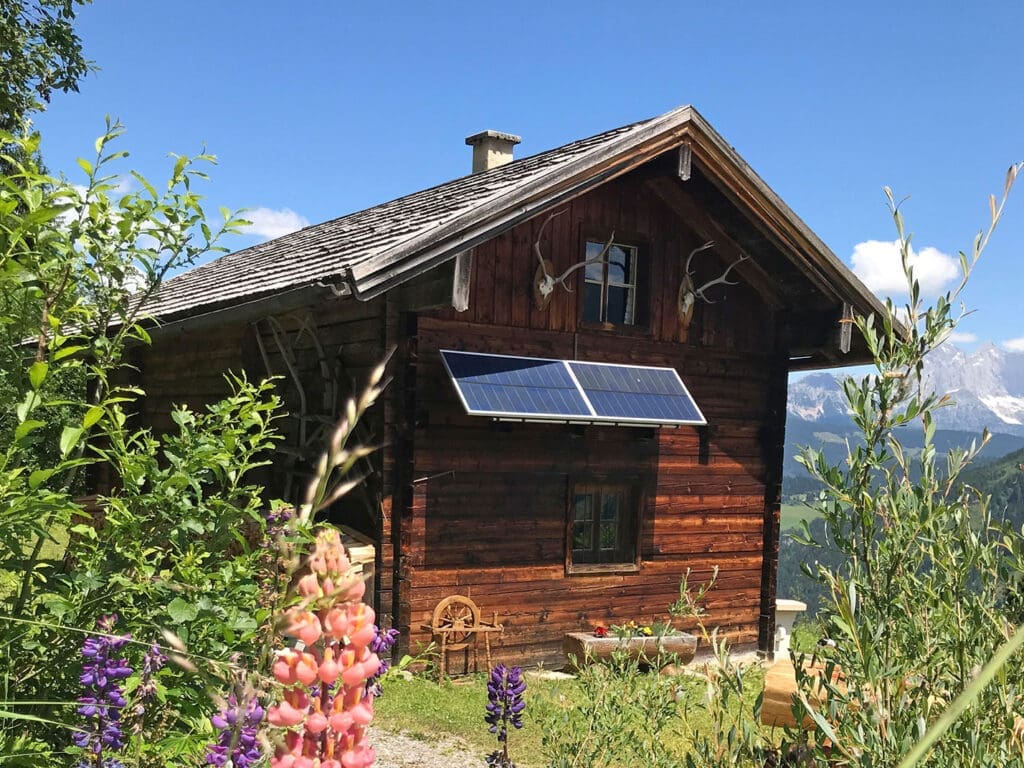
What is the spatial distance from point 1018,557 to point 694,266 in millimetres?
9380

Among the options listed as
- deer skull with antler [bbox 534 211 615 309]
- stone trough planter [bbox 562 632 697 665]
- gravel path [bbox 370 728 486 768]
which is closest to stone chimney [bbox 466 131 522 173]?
deer skull with antler [bbox 534 211 615 309]

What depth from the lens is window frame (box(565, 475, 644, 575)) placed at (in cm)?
1035

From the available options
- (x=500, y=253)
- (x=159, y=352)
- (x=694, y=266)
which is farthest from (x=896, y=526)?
(x=159, y=352)

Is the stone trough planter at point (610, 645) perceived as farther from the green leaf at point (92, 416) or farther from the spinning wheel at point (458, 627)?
the green leaf at point (92, 416)

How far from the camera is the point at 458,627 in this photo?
30.7ft

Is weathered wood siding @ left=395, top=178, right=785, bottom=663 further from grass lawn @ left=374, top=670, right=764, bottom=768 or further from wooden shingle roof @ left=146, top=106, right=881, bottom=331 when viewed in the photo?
wooden shingle roof @ left=146, top=106, right=881, bottom=331

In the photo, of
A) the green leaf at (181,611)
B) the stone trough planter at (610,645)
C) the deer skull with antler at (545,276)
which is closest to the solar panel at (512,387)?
the deer skull with antler at (545,276)

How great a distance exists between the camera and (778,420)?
12008 millimetres

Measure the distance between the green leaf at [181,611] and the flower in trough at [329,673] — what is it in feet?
6.10

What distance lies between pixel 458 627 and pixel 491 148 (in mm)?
7823

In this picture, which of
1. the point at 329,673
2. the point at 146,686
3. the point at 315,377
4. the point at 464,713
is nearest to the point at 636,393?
the point at 315,377

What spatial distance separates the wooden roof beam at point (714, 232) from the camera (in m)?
11.1

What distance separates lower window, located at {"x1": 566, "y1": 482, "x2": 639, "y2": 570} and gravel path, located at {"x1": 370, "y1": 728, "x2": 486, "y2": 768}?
3.49 meters

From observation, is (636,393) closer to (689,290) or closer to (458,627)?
(689,290)
